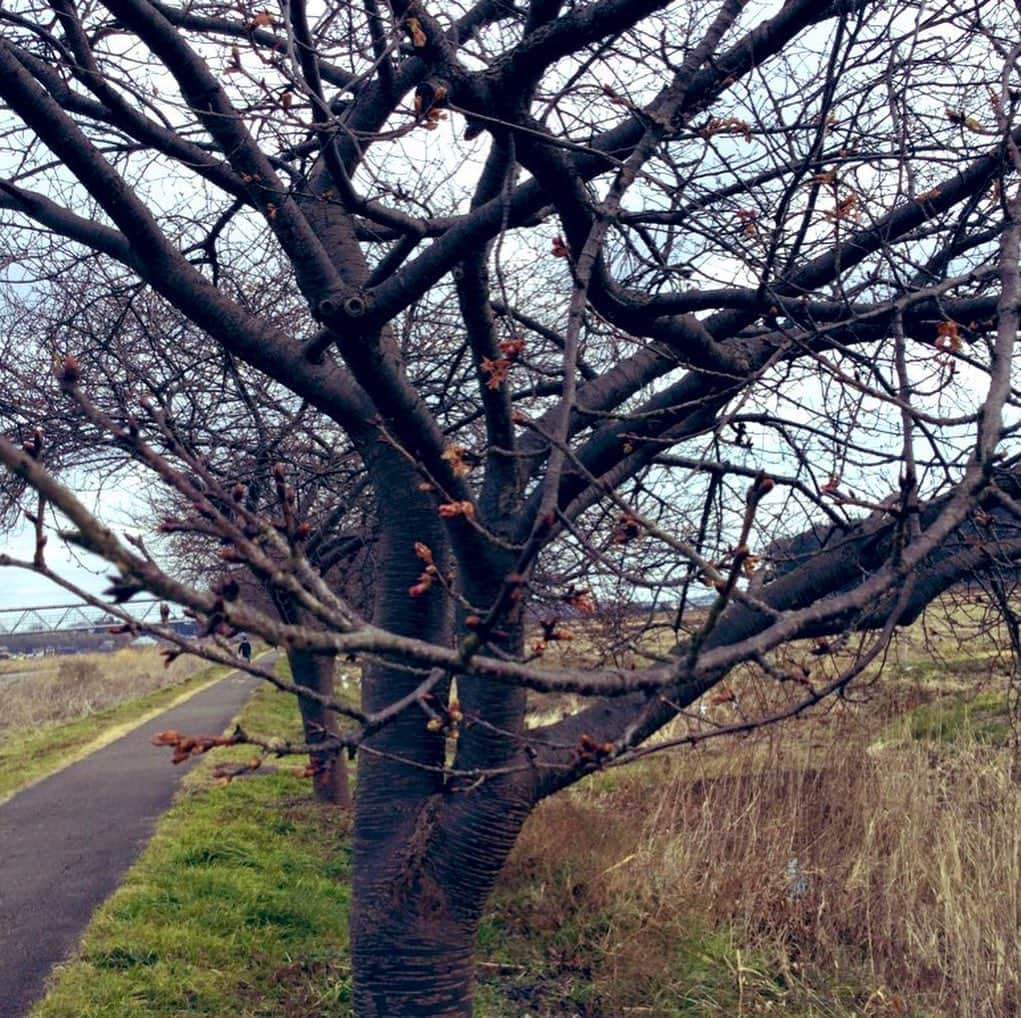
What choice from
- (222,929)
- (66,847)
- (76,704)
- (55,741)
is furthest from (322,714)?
(76,704)

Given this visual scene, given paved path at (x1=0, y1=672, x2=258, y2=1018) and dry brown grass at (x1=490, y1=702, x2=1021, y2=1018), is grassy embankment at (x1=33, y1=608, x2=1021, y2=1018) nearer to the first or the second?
dry brown grass at (x1=490, y1=702, x2=1021, y2=1018)

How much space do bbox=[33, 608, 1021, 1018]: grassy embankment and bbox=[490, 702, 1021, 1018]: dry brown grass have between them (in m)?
0.01

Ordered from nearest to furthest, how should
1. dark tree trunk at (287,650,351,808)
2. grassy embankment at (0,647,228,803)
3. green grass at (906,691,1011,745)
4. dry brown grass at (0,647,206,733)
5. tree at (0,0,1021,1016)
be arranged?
tree at (0,0,1021,1016)
green grass at (906,691,1011,745)
dark tree trunk at (287,650,351,808)
grassy embankment at (0,647,228,803)
dry brown grass at (0,647,206,733)

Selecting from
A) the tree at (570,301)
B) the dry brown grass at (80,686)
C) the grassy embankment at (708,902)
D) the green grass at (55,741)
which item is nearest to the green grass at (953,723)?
the grassy embankment at (708,902)

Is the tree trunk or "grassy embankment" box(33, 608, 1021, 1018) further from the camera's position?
"grassy embankment" box(33, 608, 1021, 1018)

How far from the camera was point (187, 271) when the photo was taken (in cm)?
430

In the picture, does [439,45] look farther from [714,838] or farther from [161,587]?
[714,838]

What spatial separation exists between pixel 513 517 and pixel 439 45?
1726mm

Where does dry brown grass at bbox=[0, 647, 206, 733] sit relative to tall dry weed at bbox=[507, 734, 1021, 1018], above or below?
above

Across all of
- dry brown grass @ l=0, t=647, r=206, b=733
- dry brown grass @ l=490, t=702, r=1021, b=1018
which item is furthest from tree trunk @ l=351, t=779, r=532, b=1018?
dry brown grass @ l=0, t=647, r=206, b=733

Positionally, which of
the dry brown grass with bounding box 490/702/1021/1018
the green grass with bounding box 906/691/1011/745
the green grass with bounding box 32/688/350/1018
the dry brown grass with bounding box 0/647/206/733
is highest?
the dry brown grass with bounding box 0/647/206/733

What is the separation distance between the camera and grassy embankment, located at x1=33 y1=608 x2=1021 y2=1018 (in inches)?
217

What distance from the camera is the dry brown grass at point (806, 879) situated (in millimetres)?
5508

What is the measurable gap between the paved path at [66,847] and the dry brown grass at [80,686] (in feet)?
27.5
